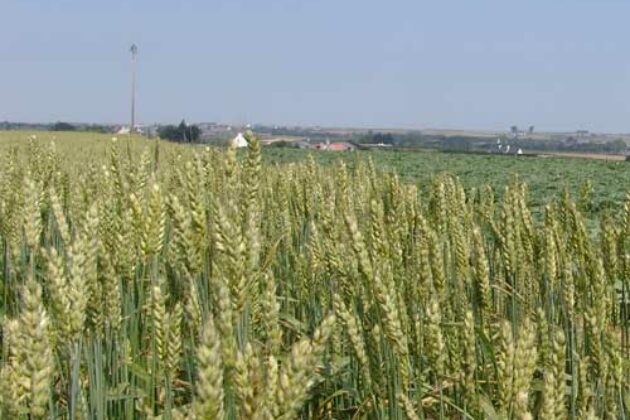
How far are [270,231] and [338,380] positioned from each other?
1407 mm

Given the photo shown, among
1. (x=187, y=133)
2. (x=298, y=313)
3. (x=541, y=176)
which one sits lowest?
(x=541, y=176)

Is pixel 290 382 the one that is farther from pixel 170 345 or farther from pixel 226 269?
pixel 170 345

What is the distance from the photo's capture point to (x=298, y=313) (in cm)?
333

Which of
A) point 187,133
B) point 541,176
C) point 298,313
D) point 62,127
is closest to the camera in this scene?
point 298,313

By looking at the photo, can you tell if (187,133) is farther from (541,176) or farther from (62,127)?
(62,127)

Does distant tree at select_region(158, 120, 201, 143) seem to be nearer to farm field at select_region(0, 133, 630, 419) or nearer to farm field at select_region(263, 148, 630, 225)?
farm field at select_region(263, 148, 630, 225)

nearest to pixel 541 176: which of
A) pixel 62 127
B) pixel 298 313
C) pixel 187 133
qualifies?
pixel 187 133

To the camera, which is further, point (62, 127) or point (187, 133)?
point (62, 127)

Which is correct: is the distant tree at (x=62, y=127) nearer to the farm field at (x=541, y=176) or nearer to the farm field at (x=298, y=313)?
the farm field at (x=541, y=176)

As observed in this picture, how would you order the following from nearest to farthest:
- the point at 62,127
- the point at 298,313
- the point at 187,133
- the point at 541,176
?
the point at 298,313, the point at 187,133, the point at 541,176, the point at 62,127

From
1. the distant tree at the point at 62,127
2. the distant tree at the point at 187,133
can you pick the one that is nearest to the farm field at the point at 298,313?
the distant tree at the point at 187,133

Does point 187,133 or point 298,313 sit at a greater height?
point 187,133

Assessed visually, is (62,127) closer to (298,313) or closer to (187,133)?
(187,133)

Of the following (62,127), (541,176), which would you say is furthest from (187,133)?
(62,127)
